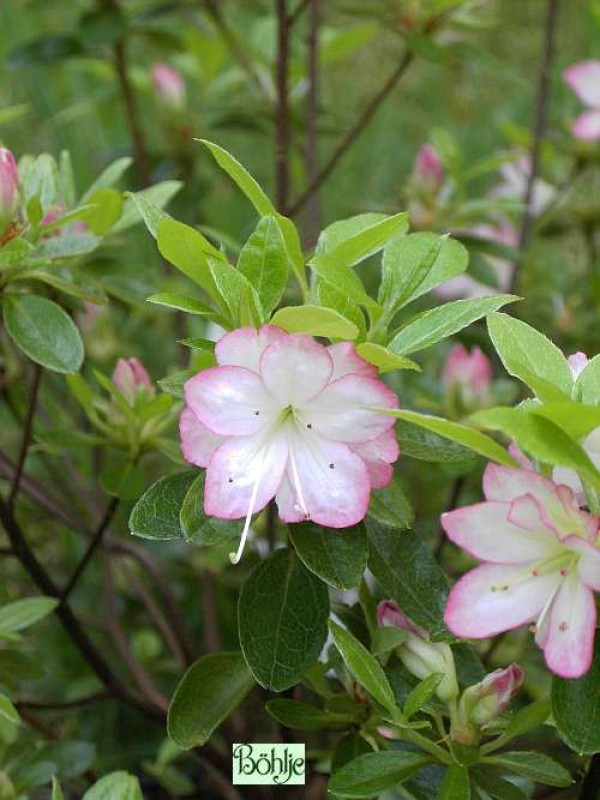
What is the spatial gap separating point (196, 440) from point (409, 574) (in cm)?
17

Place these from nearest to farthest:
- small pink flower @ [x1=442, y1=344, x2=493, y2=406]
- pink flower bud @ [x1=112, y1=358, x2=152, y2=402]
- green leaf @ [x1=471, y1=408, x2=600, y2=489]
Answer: green leaf @ [x1=471, y1=408, x2=600, y2=489] → pink flower bud @ [x1=112, y1=358, x2=152, y2=402] → small pink flower @ [x1=442, y1=344, x2=493, y2=406]

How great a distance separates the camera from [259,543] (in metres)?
1.32

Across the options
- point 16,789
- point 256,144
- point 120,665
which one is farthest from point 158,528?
point 256,144

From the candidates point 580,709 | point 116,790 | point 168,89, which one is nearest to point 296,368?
point 580,709

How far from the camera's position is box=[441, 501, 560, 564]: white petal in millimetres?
646

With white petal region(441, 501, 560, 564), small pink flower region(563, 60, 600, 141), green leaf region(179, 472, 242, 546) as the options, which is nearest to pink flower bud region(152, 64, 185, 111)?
small pink flower region(563, 60, 600, 141)

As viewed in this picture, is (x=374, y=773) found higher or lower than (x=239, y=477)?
lower

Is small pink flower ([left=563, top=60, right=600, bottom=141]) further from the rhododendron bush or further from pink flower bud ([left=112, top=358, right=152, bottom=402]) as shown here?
pink flower bud ([left=112, top=358, right=152, bottom=402])

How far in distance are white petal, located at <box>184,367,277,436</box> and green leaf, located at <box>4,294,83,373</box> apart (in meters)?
0.20

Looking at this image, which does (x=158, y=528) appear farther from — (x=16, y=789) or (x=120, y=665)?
(x=120, y=665)

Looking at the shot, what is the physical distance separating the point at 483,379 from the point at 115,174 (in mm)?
441

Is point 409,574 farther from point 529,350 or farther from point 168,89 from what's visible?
point 168,89

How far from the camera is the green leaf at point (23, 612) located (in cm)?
89

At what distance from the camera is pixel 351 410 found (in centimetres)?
68
